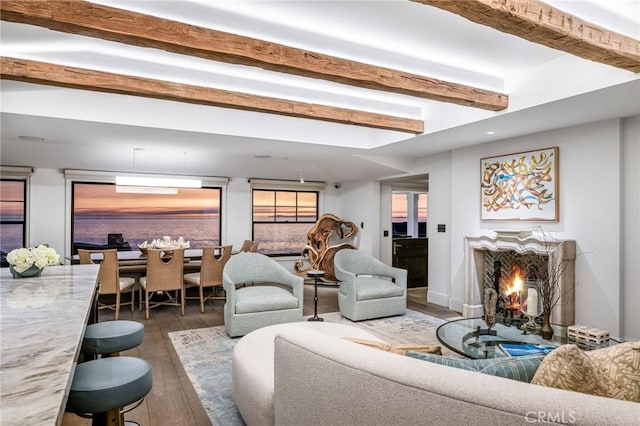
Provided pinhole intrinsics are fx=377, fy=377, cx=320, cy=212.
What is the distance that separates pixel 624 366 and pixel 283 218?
7.33 meters

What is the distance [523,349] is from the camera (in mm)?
2521

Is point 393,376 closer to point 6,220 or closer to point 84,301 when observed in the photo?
point 84,301

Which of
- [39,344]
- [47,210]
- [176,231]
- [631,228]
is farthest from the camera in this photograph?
[176,231]

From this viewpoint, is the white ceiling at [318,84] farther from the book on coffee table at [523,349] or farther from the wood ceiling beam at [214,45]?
the book on coffee table at [523,349]

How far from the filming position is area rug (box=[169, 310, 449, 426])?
8.43 feet

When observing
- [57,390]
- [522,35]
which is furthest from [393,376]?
[522,35]

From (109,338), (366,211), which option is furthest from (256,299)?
(366,211)

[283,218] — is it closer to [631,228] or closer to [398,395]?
[631,228]

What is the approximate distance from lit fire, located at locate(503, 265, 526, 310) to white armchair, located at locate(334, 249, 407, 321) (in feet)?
4.16

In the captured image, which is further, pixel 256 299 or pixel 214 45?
pixel 256 299

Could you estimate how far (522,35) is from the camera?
211cm

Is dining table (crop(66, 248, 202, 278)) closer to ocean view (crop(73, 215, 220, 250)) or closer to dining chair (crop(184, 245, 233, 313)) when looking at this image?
dining chair (crop(184, 245, 233, 313))

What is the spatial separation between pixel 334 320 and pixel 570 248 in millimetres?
2728

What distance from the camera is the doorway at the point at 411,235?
7242 millimetres
